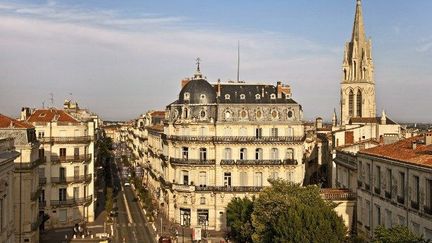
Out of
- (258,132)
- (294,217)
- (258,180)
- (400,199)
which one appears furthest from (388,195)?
(258,132)

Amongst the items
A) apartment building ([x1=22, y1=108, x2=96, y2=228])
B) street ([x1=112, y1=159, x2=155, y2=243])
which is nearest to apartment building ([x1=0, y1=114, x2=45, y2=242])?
street ([x1=112, y1=159, x2=155, y2=243])

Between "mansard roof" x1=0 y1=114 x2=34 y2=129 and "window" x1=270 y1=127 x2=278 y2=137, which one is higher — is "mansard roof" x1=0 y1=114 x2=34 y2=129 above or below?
above

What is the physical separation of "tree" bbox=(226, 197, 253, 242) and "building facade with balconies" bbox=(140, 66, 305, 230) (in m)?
12.7

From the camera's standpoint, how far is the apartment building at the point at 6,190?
125 feet

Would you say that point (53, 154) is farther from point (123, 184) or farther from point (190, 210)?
point (123, 184)

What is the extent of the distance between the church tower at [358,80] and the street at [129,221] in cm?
5364

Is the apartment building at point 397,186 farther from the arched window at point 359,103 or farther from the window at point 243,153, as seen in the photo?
the arched window at point 359,103

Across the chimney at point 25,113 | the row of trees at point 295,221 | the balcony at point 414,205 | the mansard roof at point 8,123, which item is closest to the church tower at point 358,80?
the chimney at point 25,113

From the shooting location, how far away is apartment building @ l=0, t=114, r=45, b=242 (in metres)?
54.8

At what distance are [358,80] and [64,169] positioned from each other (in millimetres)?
80075

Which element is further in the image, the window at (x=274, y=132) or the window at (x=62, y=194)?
the window at (x=274, y=132)

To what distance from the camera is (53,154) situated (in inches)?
2835

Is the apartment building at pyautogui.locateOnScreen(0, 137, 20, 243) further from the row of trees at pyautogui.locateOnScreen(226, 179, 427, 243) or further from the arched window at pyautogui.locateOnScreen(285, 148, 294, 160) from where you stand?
the arched window at pyautogui.locateOnScreen(285, 148, 294, 160)

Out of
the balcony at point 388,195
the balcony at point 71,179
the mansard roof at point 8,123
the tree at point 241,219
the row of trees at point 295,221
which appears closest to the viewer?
the row of trees at point 295,221
